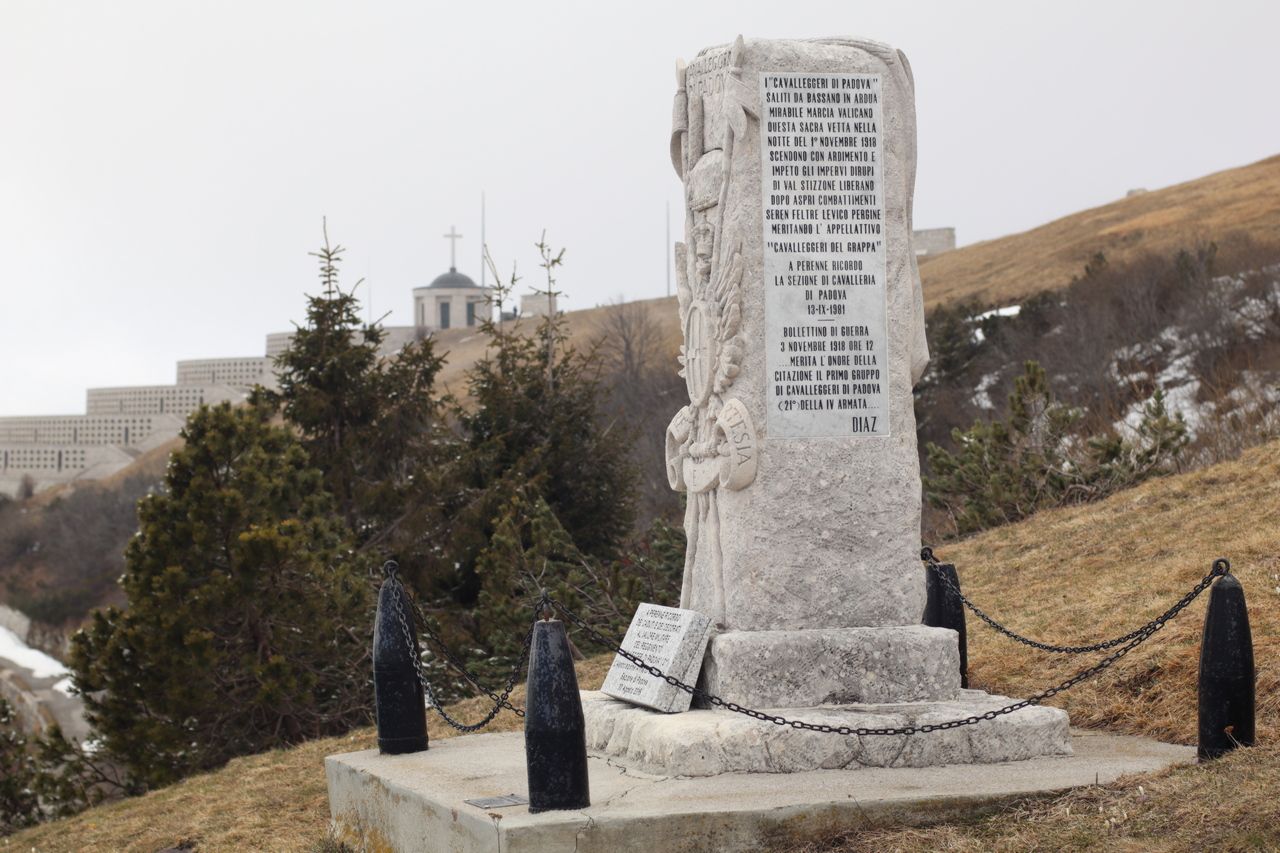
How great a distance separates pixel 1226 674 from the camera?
6680mm

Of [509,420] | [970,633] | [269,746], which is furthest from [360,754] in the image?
[509,420]

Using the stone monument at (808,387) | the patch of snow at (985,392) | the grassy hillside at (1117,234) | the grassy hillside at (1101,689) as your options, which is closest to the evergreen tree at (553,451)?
the grassy hillside at (1101,689)

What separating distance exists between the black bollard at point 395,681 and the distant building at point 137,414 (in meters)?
111

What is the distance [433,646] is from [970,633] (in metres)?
6.02

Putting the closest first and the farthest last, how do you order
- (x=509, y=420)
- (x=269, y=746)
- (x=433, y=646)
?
(x=269, y=746) < (x=433, y=646) < (x=509, y=420)

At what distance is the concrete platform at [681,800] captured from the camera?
6172 millimetres

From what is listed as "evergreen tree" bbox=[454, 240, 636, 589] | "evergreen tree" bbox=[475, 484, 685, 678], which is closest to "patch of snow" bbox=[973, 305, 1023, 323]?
"evergreen tree" bbox=[454, 240, 636, 589]

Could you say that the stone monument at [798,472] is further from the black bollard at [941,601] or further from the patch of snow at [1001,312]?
the patch of snow at [1001,312]

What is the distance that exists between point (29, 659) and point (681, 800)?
52394 millimetres

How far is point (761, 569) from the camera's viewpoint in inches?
304

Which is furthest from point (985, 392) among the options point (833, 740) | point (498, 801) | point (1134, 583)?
point (498, 801)

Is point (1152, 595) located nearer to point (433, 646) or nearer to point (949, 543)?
point (949, 543)

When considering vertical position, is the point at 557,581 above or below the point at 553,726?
above

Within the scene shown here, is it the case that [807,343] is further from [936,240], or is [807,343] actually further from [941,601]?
[936,240]
